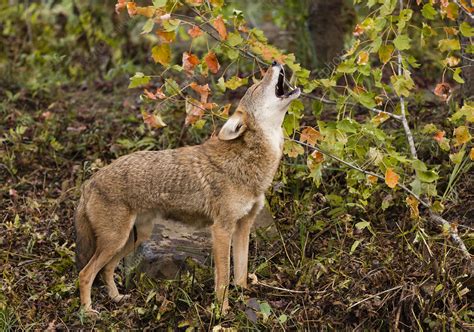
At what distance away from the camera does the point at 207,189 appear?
6266mm

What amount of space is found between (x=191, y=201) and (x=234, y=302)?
817mm

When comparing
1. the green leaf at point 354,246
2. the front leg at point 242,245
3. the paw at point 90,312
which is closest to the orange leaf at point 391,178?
the green leaf at point 354,246

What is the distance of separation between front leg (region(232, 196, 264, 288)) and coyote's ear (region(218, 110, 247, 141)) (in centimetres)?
56

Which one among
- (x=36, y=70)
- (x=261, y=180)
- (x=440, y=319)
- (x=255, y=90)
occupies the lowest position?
(x=36, y=70)

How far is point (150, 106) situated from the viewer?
9.67m

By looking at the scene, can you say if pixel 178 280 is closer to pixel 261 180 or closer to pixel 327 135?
pixel 261 180

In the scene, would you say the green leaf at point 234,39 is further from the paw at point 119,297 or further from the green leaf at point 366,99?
the paw at point 119,297

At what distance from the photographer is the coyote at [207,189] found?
6.16 meters

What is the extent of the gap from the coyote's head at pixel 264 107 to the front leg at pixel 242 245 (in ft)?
1.99

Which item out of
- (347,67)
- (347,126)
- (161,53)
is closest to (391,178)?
(347,126)

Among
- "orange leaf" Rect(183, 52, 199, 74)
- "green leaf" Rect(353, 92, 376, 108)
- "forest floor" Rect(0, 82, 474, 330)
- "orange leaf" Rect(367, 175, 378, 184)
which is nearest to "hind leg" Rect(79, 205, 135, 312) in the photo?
"forest floor" Rect(0, 82, 474, 330)

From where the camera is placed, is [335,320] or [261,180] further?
[261,180]

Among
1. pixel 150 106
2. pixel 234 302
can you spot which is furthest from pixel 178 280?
pixel 150 106

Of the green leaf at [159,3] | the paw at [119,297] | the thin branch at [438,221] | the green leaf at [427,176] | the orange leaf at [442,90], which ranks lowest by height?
the paw at [119,297]
